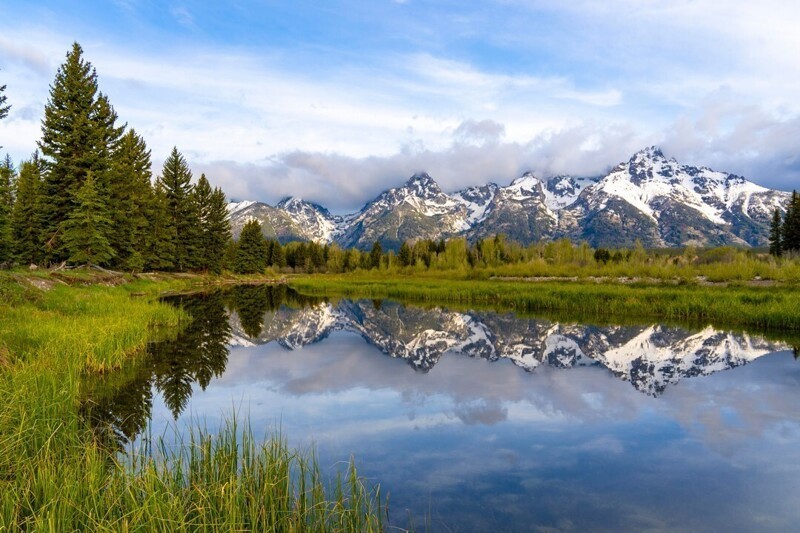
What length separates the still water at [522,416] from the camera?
27.7 ft

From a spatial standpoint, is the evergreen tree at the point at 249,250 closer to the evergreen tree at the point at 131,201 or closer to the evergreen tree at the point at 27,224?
the evergreen tree at the point at 131,201

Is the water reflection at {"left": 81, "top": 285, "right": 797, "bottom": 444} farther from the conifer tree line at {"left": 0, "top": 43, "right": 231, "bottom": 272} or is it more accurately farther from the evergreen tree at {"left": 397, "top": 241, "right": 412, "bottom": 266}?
the evergreen tree at {"left": 397, "top": 241, "right": 412, "bottom": 266}

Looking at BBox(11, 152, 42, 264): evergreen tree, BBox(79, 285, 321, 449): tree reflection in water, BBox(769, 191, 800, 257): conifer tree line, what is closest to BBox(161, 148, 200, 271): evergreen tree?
Result: BBox(11, 152, 42, 264): evergreen tree

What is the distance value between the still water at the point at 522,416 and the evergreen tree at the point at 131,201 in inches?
1066

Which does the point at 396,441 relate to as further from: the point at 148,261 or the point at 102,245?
the point at 148,261

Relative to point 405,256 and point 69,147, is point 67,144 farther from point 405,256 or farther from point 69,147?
point 405,256

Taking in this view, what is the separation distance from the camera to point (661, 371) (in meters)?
19.4

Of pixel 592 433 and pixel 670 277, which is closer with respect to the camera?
pixel 592 433

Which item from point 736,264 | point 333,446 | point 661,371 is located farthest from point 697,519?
point 736,264

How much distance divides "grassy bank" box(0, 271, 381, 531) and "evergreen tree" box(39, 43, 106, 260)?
30675 millimetres

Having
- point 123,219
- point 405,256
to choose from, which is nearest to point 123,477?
point 123,219

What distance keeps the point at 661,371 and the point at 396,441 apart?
13.3 metres

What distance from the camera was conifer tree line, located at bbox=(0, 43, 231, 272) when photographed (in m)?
39.1

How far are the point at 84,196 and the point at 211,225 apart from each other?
46.4m
